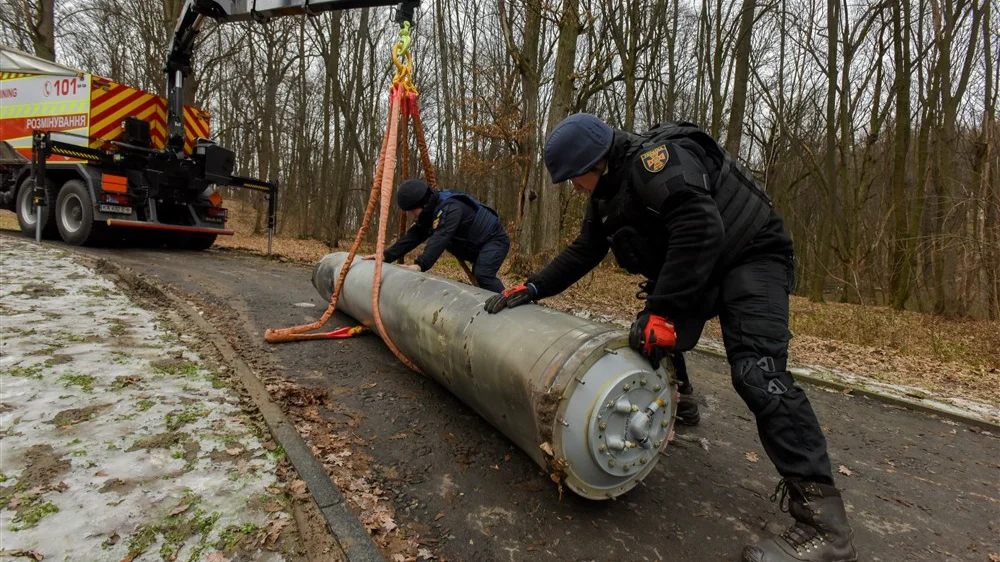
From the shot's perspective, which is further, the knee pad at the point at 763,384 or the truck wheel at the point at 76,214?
the truck wheel at the point at 76,214

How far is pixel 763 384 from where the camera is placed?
1940mm

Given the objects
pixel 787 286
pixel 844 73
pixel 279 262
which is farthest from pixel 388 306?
pixel 844 73

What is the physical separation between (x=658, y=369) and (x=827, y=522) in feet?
2.60

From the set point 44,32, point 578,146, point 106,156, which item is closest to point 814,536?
point 578,146

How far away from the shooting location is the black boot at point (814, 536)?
1.85m

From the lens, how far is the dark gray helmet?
2.21m

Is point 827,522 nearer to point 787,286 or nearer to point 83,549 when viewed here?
point 787,286

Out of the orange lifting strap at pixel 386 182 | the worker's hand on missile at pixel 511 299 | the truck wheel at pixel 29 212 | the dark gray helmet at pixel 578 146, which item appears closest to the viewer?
the dark gray helmet at pixel 578 146

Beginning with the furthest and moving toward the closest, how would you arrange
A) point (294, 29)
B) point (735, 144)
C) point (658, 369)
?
point (294, 29), point (735, 144), point (658, 369)

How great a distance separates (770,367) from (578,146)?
119 cm

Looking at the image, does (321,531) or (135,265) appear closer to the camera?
(321,531)

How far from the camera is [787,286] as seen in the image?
2.18 meters

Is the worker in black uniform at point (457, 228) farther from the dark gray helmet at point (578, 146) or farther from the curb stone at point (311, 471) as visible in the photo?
the dark gray helmet at point (578, 146)

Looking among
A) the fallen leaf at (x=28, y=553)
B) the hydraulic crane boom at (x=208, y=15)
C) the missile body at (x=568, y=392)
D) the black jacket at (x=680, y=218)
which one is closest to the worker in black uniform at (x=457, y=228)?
the hydraulic crane boom at (x=208, y=15)
